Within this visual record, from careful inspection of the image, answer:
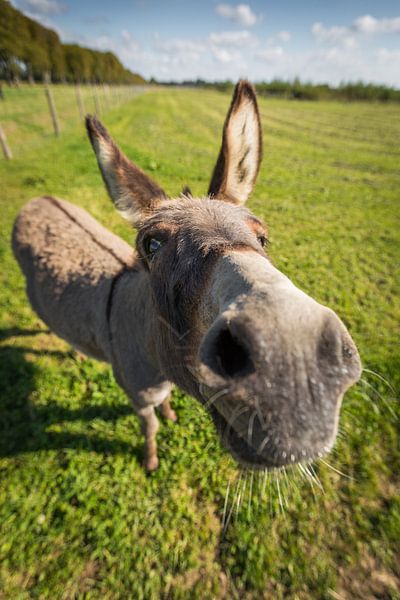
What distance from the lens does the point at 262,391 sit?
3.55 ft

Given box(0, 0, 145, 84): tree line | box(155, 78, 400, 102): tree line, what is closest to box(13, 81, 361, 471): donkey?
box(0, 0, 145, 84): tree line

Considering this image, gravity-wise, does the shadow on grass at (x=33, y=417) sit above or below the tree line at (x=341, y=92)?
below

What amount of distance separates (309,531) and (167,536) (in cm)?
148

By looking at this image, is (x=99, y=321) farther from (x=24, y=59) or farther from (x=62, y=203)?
(x=24, y=59)

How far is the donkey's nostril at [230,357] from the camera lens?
113cm

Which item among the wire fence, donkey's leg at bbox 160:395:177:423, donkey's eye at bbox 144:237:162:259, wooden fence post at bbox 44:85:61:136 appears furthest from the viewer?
wooden fence post at bbox 44:85:61:136

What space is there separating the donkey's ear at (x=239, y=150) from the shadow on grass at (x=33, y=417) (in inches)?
128

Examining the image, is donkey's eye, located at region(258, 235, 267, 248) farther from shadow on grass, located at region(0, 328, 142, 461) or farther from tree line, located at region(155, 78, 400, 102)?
tree line, located at region(155, 78, 400, 102)

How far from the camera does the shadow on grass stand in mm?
3777

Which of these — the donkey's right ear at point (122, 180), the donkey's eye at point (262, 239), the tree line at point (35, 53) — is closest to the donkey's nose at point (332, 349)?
the donkey's eye at point (262, 239)

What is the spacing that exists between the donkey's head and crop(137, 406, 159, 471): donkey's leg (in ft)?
4.98

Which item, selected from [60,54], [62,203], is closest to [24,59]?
[60,54]

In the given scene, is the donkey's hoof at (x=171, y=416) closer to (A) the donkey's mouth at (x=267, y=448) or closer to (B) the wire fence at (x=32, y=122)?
(A) the donkey's mouth at (x=267, y=448)

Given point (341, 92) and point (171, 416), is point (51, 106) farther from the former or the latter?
point (341, 92)
